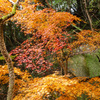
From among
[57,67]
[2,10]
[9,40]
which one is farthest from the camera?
[9,40]

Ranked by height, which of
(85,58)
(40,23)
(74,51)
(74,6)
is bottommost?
(85,58)

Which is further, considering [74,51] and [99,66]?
[74,51]

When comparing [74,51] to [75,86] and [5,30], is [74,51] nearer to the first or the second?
[75,86]

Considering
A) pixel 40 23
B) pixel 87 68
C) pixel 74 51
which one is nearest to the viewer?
pixel 40 23

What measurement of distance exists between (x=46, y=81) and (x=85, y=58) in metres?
3.40

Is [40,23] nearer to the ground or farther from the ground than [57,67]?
farther from the ground

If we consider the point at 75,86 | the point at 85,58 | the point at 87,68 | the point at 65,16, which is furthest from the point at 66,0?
the point at 75,86

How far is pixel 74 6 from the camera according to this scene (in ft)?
29.8

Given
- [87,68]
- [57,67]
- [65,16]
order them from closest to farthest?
[65,16], [87,68], [57,67]

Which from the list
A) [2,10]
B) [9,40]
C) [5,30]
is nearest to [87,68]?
[2,10]

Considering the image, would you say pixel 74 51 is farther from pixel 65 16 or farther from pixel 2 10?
pixel 2 10

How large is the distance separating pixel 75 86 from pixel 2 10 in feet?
14.1

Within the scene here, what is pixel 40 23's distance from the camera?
5035 millimetres

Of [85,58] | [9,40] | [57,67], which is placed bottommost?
[57,67]
